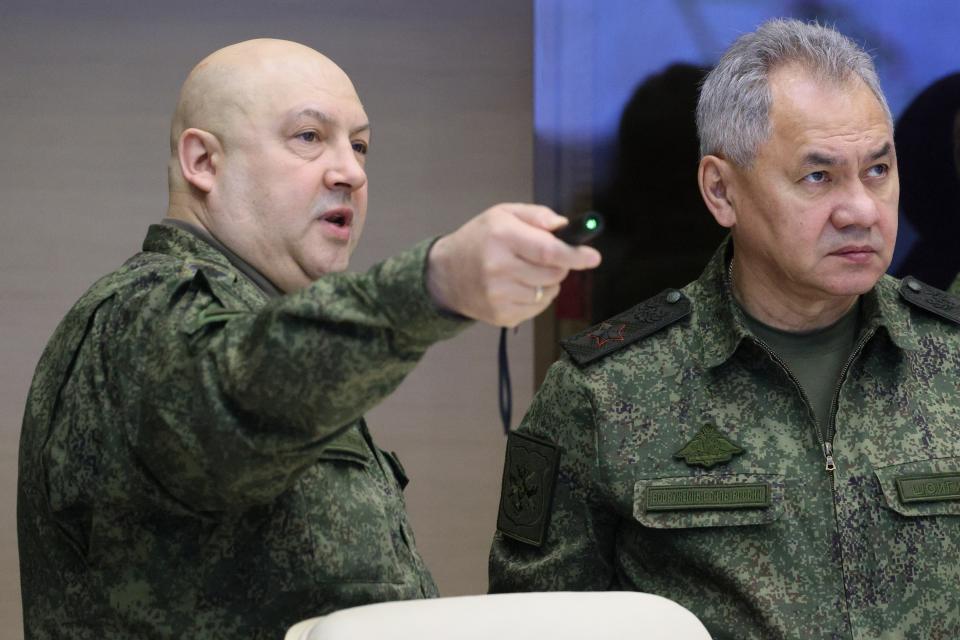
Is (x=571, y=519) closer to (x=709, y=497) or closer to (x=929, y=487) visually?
(x=709, y=497)

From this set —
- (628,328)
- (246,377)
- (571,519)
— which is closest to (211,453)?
(246,377)

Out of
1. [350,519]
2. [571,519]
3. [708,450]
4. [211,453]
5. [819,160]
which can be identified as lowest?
[571,519]

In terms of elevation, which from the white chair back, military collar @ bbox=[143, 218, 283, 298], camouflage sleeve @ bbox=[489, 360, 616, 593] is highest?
military collar @ bbox=[143, 218, 283, 298]

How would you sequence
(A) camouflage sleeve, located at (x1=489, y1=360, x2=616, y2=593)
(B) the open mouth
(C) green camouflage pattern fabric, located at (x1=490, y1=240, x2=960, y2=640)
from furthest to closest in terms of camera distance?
1. (A) camouflage sleeve, located at (x1=489, y1=360, x2=616, y2=593)
2. (C) green camouflage pattern fabric, located at (x1=490, y1=240, x2=960, y2=640)
3. (B) the open mouth

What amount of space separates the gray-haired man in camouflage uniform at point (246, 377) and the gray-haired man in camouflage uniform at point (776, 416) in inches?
12.5

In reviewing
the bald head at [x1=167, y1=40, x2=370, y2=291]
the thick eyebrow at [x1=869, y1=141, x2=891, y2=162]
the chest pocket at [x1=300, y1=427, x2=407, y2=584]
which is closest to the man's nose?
the bald head at [x1=167, y1=40, x2=370, y2=291]

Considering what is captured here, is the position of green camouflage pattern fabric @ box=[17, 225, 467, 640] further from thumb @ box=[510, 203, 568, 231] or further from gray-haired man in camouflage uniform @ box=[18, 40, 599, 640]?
thumb @ box=[510, 203, 568, 231]

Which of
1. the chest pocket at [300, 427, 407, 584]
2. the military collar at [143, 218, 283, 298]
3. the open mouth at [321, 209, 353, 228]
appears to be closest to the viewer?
the chest pocket at [300, 427, 407, 584]

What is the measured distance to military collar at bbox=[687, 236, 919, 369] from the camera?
207cm

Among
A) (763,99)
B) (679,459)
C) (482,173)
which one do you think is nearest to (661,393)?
(679,459)

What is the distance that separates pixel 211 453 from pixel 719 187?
1.14 m

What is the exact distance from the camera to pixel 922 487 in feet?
6.51

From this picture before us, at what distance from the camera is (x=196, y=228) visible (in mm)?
1722

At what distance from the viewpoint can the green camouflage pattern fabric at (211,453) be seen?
4.06ft
